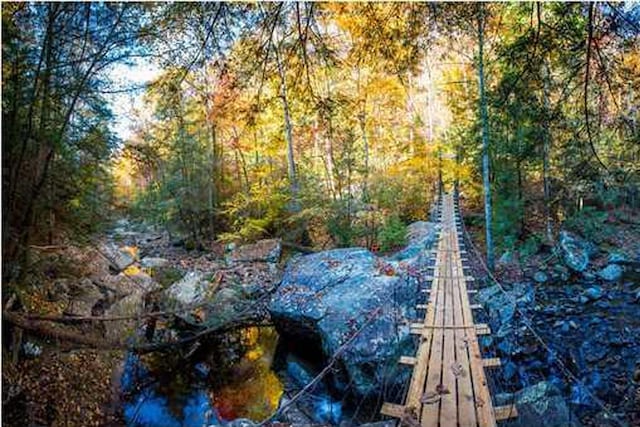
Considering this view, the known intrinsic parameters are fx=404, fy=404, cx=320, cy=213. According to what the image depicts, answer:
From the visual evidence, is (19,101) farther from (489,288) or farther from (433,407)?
(489,288)

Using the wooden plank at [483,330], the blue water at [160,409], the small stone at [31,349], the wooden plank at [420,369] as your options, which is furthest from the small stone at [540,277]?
the small stone at [31,349]

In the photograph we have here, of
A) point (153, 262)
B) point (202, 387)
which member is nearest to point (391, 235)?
point (153, 262)

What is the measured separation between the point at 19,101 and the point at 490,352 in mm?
4892

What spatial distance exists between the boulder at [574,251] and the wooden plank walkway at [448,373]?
3353mm

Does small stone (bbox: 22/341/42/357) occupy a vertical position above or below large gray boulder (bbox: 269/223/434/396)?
above

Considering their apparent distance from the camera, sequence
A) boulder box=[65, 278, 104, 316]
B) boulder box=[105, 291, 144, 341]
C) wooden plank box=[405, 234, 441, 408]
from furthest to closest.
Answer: boulder box=[105, 291, 144, 341]
boulder box=[65, 278, 104, 316]
wooden plank box=[405, 234, 441, 408]

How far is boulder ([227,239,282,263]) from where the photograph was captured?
7.83 m

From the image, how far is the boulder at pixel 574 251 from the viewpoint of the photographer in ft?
22.6

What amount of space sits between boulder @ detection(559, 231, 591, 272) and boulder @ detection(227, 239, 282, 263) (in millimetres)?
5206

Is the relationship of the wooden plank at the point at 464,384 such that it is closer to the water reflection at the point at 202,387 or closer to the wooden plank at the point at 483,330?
the wooden plank at the point at 483,330

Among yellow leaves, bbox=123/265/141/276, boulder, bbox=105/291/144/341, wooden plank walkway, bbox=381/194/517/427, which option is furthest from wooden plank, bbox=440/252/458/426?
yellow leaves, bbox=123/265/141/276

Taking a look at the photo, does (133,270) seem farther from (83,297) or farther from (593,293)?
(593,293)

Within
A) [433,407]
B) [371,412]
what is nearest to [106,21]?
[433,407]

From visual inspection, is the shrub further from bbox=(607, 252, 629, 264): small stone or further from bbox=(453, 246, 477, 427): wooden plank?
bbox=(453, 246, 477, 427): wooden plank
